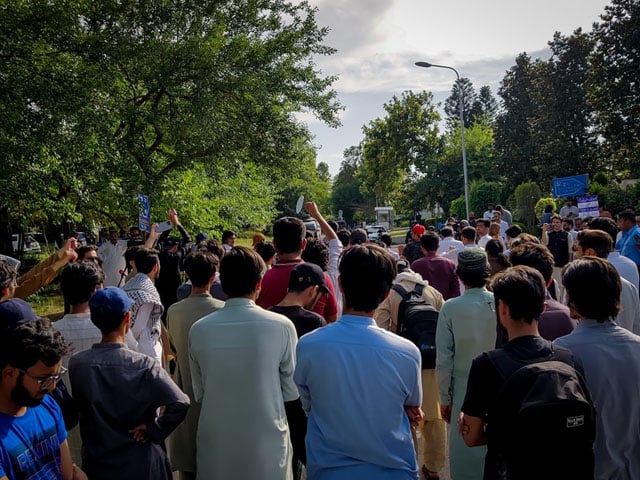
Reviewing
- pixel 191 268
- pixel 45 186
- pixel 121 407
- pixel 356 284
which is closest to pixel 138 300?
pixel 191 268

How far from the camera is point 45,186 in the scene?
1089cm

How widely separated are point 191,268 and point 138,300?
0.64m

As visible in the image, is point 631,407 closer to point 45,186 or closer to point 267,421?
point 267,421

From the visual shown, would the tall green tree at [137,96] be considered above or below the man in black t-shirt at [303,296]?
above

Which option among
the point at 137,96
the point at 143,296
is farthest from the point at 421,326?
the point at 137,96

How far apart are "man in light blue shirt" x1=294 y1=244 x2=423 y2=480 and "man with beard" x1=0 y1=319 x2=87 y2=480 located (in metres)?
1.14

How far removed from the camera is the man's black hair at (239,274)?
10.3 feet

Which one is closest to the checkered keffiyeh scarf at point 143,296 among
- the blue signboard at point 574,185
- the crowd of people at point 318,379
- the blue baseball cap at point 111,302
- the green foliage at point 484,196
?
the crowd of people at point 318,379

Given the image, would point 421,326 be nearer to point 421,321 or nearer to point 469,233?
point 421,321

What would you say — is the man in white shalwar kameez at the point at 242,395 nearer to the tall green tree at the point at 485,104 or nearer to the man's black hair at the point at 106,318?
the man's black hair at the point at 106,318

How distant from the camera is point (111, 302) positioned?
2.89 metres

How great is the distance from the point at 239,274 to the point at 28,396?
127 cm

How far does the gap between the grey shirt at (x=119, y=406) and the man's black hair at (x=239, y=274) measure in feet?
2.03

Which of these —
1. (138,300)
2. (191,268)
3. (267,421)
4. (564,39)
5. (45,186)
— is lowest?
(267,421)
